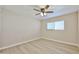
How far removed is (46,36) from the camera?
5.92 feet

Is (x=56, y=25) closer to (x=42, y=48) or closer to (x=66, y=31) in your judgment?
(x=66, y=31)

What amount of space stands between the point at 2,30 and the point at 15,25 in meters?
0.26

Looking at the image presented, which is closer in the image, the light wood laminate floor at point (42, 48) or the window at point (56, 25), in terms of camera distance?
the light wood laminate floor at point (42, 48)

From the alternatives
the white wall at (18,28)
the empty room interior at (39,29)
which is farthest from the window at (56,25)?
the white wall at (18,28)

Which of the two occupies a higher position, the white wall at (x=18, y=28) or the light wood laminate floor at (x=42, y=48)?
the white wall at (x=18, y=28)

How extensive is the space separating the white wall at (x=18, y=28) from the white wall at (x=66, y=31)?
15 centimetres

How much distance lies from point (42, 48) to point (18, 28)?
61 cm

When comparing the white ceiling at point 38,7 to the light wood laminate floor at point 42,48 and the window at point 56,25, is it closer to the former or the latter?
the window at point 56,25

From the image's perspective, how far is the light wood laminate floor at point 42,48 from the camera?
5.35 ft

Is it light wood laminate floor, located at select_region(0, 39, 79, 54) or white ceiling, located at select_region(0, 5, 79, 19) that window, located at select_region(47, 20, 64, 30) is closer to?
white ceiling, located at select_region(0, 5, 79, 19)

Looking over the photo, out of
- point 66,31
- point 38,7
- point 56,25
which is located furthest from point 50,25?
point 38,7

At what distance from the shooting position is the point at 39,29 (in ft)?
6.06
